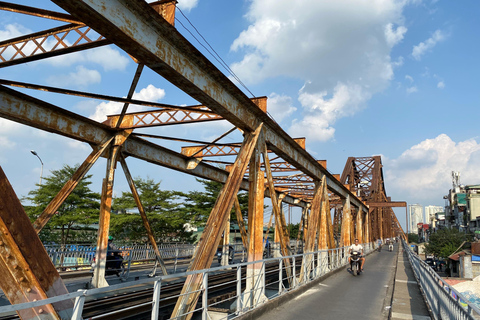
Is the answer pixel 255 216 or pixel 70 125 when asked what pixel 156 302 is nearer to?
pixel 255 216

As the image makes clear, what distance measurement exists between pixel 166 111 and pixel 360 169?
171ft

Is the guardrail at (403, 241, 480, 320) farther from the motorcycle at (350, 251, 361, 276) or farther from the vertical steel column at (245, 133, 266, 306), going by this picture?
the motorcycle at (350, 251, 361, 276)

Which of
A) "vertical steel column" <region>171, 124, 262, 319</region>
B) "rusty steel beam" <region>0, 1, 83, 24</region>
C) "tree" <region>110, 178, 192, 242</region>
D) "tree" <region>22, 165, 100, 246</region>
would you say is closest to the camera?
"rusty steel beam" <region>0, 1, 83, 24</region>

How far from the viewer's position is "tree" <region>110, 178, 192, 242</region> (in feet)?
108

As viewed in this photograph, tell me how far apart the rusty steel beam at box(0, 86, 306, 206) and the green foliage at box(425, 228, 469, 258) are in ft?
203

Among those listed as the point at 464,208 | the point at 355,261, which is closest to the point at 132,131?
the point at 355,261

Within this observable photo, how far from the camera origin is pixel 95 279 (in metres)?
11.4

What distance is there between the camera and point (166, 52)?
6219 millimetres

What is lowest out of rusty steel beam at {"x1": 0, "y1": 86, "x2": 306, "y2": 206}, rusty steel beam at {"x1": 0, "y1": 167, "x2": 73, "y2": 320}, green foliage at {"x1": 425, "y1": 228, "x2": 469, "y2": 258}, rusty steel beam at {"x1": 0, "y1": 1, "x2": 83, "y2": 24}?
green foliage at {"x1": 425, "y1": 228, "x2": 469, "y2": 258}

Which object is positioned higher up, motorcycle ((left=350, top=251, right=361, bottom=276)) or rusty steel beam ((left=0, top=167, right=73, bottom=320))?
rusty steel beam ((left=0, top=167, right=73, bottom=320))

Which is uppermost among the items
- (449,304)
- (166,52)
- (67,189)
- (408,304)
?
(166,52)

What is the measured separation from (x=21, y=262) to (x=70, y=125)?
735 centimetres

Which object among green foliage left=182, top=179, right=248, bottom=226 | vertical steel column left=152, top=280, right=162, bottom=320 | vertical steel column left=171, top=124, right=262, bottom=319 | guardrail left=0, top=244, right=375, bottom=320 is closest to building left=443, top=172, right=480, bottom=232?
green foliage left=182, top=179, right=248, bottom=226

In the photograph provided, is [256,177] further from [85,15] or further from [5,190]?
[5,190]
